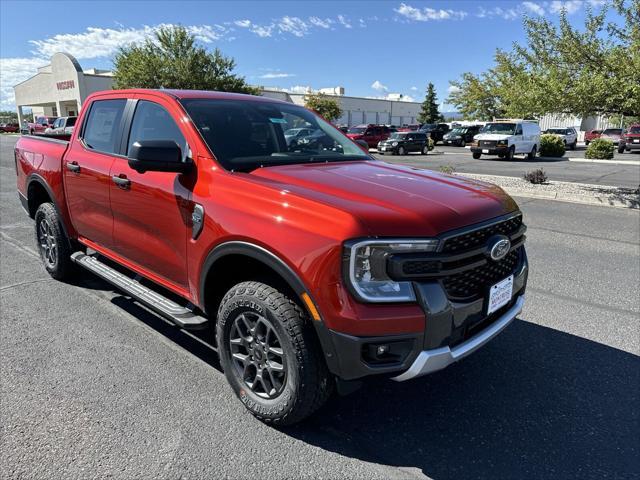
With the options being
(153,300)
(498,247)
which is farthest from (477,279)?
(153,300)

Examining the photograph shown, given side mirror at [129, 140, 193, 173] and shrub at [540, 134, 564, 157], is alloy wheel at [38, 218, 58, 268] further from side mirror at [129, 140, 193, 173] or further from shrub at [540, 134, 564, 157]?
shrub at [540, 134, 564, 157]

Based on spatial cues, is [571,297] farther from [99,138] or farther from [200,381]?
[99,138]

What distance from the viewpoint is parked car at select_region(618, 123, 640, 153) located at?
3117cm

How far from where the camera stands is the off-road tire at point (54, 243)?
15.0ft

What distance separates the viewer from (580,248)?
657 cm

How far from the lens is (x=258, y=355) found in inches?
105

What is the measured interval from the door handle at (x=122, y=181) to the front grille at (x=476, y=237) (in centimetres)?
236

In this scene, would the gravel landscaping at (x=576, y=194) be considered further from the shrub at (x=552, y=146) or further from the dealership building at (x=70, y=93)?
the dealership building at (x=70, y=93)

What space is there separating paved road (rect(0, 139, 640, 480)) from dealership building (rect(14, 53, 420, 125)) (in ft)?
140

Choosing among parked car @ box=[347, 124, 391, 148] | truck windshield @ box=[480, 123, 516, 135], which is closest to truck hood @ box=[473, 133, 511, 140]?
truck windshield @ box=[480, 123, 516, 135]

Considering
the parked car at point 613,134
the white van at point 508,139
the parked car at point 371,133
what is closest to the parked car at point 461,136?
the parked car at point 371,133

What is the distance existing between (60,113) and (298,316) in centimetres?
6639

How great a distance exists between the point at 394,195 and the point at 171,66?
129 ft

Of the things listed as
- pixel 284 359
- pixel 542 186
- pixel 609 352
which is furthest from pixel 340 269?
pixel 542 186
